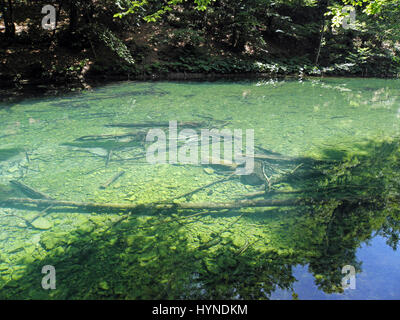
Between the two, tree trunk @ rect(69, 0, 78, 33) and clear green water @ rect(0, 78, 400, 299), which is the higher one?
tree trunk @ rect(69, 0, 78, 33)

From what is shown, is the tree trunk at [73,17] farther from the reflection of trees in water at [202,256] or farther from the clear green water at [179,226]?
the reflection of trees in water at [202,256]

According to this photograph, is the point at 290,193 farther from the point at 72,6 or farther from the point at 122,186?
the point at 72,6

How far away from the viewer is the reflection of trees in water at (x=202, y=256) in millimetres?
2115

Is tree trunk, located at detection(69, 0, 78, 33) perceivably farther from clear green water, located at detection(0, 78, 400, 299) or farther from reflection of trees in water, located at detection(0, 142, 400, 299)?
reflection of trees in water, located at detection(0, 142, 400, 299)

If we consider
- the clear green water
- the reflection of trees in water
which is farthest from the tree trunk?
the reflection of trees in water

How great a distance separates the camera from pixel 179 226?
291cm

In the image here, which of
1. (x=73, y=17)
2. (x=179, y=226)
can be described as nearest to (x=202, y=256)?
(x=179, y=226)

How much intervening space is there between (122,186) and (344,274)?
9.65ft

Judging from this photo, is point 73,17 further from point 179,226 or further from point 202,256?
point 202,256

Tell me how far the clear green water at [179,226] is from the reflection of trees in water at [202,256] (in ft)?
0.04

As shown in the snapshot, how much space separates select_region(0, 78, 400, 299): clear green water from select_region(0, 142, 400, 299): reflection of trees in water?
0.4 inches

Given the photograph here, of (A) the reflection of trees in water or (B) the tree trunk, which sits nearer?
(A) the reflection of trees in water

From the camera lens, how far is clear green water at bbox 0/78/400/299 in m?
2.16
